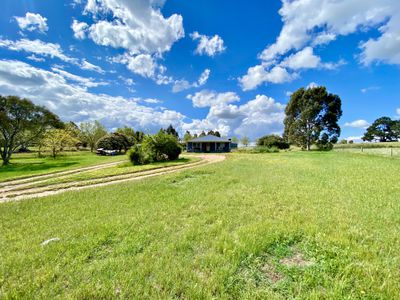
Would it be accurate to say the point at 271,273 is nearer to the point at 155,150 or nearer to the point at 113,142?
the point at 155,150

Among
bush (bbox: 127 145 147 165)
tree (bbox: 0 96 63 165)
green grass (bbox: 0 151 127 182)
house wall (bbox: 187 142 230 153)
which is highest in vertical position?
tree (bbox: 0 96 63 165)

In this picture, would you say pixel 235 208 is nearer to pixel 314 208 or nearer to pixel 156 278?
pixel 314 208

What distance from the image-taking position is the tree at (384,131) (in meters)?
63.5

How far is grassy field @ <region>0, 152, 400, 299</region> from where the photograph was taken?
2234 millimetres

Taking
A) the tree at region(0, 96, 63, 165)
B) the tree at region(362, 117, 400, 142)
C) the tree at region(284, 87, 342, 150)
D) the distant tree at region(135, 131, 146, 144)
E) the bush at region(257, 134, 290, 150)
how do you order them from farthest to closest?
the tree at region(362, 117, 400, 142), the distant tree at region(135, 131, 146, 144), the bush at region(257, 134, 290, 150), the tree at region(284, 87, 342, 150), the tree at region(0, 96, 63, 165)

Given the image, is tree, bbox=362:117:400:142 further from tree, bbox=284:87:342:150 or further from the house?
the house

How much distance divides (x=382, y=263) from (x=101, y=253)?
4.14 meters

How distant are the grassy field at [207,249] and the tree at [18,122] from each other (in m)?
24.6

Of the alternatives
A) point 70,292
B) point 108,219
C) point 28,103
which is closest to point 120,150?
point 28,103

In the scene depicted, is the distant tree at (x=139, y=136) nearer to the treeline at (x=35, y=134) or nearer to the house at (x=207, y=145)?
the house at (x=207, y=145)

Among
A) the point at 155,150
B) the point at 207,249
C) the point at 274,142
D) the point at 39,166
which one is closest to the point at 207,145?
the point at 274,142

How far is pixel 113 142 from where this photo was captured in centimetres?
3788

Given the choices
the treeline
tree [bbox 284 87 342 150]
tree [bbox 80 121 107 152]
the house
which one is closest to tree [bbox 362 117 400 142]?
tree [bbox 284 87 342 150]

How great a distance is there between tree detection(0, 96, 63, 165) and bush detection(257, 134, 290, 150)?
138 ft
